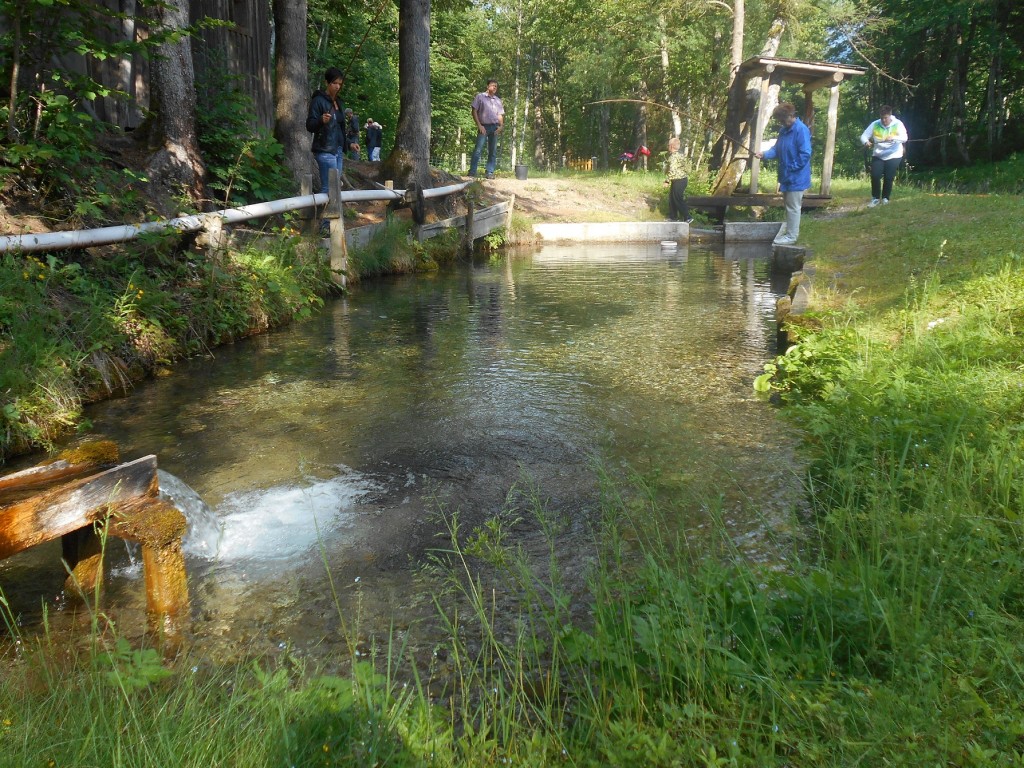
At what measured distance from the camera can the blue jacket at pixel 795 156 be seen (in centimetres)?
1219

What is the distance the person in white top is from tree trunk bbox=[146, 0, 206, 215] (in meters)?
12.4

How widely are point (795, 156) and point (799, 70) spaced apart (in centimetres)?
934

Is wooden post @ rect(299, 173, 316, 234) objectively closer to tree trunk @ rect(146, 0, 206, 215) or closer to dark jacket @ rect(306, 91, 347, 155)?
dark jacket @ rect(306, 91, 347, 155)

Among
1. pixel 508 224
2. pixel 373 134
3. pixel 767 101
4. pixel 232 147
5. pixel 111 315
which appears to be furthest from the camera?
pixel 373 134

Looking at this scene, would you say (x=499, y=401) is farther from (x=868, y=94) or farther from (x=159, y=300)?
(x=868, y=94)

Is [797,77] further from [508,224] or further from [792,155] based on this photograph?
[792,155]

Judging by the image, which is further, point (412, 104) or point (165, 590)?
point (412, 104)

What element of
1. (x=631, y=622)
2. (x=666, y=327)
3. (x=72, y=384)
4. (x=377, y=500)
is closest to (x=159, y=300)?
(x=72, y=384)

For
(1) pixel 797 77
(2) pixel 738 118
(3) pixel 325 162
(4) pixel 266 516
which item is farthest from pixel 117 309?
(2) pixel 738 118

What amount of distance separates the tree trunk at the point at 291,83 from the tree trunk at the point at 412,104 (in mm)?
2561

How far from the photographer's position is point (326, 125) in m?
11.7

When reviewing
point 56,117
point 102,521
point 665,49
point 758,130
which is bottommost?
point 102,521

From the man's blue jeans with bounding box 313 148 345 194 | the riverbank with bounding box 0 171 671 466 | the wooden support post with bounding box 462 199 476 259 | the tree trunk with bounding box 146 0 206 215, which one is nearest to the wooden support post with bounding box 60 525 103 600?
the riverbank with bounding box 0 171 671 466

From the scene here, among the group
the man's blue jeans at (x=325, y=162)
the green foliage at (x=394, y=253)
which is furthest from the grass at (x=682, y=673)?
the man's blue jeans at (x=325, y=162)
